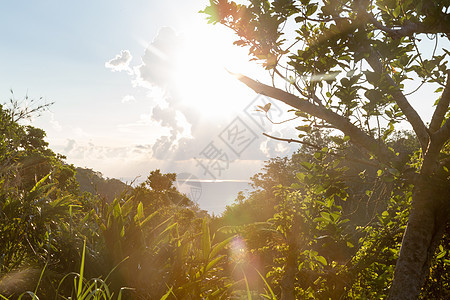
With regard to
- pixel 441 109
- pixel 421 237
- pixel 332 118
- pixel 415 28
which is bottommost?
pixel 421 237

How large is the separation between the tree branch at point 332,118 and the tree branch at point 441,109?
19.0 inches

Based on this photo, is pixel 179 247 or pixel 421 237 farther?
pixel 421 237

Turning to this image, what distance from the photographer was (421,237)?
96.5 inches

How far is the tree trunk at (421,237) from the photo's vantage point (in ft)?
7.90

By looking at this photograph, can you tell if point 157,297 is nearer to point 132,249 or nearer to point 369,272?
point 132,249

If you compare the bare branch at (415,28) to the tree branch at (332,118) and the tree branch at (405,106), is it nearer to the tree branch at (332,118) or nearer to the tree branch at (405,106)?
the tree branch at (405,106)

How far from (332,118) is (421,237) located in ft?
4.24

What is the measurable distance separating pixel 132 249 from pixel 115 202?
1.47 ft

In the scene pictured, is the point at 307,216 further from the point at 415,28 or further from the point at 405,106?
the point at 415,28

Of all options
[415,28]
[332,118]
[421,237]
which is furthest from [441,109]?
[421,237]

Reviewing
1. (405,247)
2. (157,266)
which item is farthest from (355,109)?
(157,266)

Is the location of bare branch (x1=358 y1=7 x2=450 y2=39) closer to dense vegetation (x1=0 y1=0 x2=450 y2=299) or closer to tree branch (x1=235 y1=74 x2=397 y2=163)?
dense vegetation (x1=0 y1=0 x2=450 y2=299)

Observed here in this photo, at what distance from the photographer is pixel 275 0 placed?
9.34ft

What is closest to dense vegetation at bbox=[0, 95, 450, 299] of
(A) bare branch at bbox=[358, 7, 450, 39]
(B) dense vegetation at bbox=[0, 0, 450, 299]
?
(B) dense vegetation at bbox=[0, 0, 450, 299]
